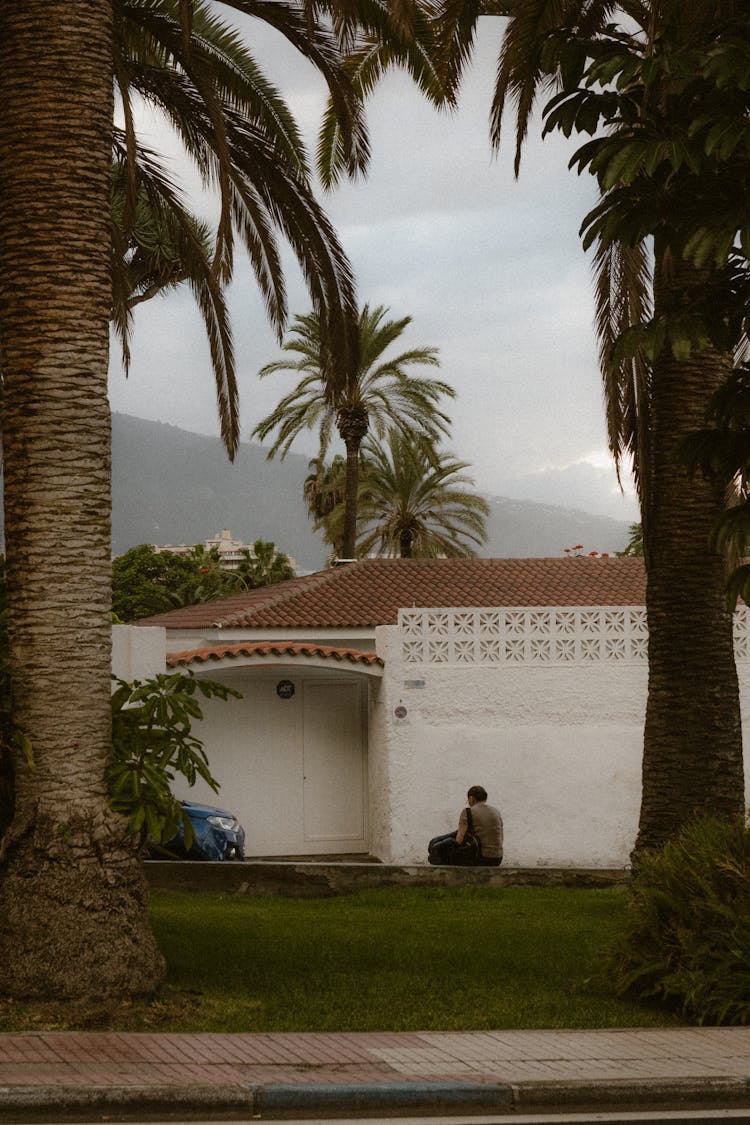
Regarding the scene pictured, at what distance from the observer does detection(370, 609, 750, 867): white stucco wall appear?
20844mm

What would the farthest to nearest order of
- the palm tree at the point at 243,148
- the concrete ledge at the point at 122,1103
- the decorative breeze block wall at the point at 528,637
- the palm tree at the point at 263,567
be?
1. the palm tree at the point at 263,567
2. the decorative breeze block wall at the point at 528,637
3. the palm tree at the point at 243,148
4. the concrete ledge at the point at 122,1103

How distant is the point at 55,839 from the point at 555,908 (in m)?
6.95

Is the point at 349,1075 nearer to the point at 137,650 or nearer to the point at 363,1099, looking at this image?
the point at 363,1099

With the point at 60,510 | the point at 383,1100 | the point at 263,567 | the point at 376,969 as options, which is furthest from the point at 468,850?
the point at 263,567

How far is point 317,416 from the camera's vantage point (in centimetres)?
4356

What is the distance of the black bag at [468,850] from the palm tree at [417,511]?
31.2 m

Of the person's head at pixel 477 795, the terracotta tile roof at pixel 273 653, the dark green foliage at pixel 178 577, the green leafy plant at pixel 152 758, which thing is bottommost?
the person's head at pixel 477 795

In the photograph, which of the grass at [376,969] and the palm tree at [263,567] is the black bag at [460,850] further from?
the palm tree at [263,567]

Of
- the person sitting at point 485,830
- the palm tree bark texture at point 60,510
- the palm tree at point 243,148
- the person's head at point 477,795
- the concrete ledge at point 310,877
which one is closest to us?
the palm tree bark texture at point 60,510

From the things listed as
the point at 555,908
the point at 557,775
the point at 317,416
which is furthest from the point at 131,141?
the point at 317,416

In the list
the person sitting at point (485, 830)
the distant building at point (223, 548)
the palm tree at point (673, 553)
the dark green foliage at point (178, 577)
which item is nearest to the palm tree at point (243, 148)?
the palm tree at point (673, 553)

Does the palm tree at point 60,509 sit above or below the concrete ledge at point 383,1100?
above

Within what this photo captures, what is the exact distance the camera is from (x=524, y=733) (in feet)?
68.8

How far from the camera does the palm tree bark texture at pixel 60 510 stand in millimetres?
8914
